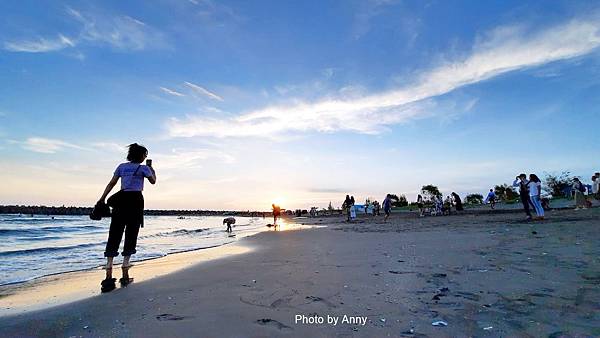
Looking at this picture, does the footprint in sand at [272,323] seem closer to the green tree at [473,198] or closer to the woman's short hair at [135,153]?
the woman's short hair at [135,153]

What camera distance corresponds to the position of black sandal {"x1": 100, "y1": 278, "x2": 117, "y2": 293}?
168 inches

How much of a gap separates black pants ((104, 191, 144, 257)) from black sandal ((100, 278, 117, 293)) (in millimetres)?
700

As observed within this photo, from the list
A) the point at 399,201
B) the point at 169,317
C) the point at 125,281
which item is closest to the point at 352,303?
the point at 169,317

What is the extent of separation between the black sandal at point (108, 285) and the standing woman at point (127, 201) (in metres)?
0.42

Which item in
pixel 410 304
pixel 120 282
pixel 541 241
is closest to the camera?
pixel 410 304

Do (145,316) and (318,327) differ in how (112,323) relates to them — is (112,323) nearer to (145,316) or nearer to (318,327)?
(145,316)

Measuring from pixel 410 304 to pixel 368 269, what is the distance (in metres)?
1.83

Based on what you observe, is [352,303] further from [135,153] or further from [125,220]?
[135,153]

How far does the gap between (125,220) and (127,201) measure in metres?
0.31

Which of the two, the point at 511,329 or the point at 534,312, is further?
the point at 534,312

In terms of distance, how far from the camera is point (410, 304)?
313 centimetres

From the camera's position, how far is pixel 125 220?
560 cm

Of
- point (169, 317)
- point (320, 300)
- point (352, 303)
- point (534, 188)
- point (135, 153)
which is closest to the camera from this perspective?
point (169, 317)

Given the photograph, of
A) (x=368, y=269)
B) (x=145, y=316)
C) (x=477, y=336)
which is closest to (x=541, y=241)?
(x=368, y=269)
